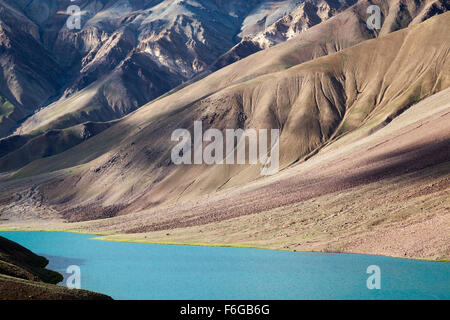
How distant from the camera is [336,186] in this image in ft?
383

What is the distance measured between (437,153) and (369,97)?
74.7m

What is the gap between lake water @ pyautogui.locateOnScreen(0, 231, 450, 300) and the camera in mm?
62062

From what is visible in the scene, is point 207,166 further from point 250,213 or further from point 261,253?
point 261,253

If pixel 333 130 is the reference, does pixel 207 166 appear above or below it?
below

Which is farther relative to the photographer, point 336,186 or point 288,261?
point 336,186

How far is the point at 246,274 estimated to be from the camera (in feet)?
248

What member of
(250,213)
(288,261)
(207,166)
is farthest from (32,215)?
(288,261)

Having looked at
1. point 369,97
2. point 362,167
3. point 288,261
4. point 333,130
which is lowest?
point 288,261

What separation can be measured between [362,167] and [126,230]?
186ft

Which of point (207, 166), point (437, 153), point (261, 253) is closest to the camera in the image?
point (261, 253)

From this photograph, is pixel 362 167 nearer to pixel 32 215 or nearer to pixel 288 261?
pixel 288 261

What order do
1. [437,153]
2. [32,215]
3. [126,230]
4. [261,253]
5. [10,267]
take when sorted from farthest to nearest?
[32,215] → [126,230] → [437,153] → [261,253] → [10,267]

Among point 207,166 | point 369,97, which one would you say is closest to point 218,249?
point 207,166

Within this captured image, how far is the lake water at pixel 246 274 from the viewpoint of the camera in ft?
204
